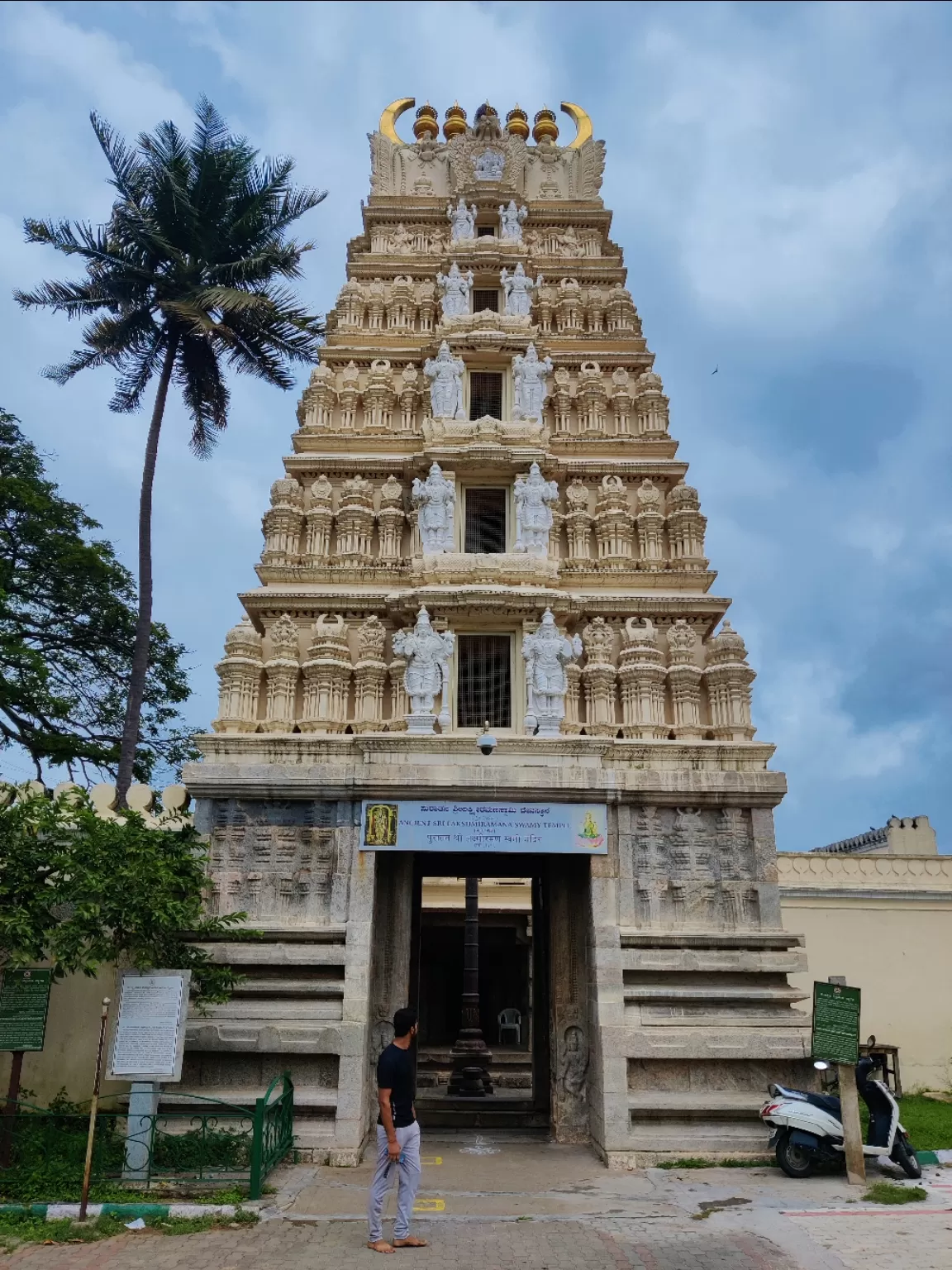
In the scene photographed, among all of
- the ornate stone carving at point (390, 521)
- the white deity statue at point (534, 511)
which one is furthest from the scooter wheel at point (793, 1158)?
the ornate stone carving at point (390, 521)

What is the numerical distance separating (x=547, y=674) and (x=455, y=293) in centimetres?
855

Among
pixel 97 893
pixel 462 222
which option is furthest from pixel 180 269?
pixel 97 893

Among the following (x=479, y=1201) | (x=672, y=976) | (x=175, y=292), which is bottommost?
(x=479, y=1201)

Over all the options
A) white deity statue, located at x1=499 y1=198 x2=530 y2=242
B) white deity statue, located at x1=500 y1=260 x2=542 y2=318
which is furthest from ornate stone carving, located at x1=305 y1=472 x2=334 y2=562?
white deity statue, located at x1=499 y1=198 x2=530 y2=242

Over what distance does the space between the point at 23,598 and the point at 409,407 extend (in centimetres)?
1198

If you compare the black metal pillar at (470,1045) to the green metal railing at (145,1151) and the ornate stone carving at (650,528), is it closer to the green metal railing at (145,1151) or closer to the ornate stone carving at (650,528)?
the ornate stone carving at (650,528)

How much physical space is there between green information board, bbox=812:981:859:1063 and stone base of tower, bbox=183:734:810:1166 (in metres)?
1.42

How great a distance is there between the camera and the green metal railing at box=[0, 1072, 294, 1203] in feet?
29.9

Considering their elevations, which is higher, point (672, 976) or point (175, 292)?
point (175, 292)

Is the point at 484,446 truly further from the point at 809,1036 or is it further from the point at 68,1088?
the point at 68,1088

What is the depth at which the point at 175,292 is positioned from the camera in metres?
20.7

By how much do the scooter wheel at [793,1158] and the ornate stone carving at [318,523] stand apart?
10463 millimetres

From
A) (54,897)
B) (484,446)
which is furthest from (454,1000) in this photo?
(54,897)

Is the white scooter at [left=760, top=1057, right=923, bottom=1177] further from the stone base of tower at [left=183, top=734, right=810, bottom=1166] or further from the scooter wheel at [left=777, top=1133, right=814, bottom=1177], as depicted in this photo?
the stone base of tower at [left=183, top=734, right=810, bottom=1166]
